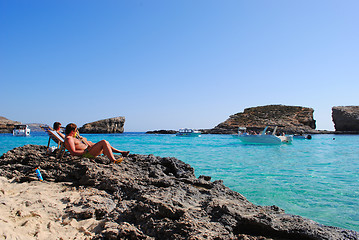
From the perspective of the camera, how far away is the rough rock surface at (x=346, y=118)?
242 ft

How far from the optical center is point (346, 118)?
2975 inches

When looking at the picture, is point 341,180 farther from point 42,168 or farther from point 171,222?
point 42,168

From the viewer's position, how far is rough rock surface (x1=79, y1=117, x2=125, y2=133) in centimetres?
9144

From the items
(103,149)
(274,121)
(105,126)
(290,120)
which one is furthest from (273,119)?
(103,149)

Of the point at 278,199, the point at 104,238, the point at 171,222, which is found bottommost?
the point at 278,199

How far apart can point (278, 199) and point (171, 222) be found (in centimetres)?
418

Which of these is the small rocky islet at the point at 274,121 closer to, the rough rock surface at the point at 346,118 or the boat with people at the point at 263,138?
the rough rock surface at the point at 346,118

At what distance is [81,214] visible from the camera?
324 centimetres

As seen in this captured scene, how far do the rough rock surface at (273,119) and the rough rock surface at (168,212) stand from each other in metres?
69.0

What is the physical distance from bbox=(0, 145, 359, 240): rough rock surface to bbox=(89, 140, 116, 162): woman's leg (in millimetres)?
595

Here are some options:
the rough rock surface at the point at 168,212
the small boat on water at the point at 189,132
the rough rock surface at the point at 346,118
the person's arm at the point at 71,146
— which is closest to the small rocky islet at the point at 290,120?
the rough rock surface at the point at 346,118

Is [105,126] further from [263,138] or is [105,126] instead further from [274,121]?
[263,138]

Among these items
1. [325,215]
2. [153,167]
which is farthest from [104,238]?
[325,215]

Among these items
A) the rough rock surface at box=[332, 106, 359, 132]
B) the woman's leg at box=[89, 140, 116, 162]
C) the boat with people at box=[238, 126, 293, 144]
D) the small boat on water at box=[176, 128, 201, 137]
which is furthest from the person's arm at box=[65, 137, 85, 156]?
the rough rock surface at box=[332, 106, 359, 132]
